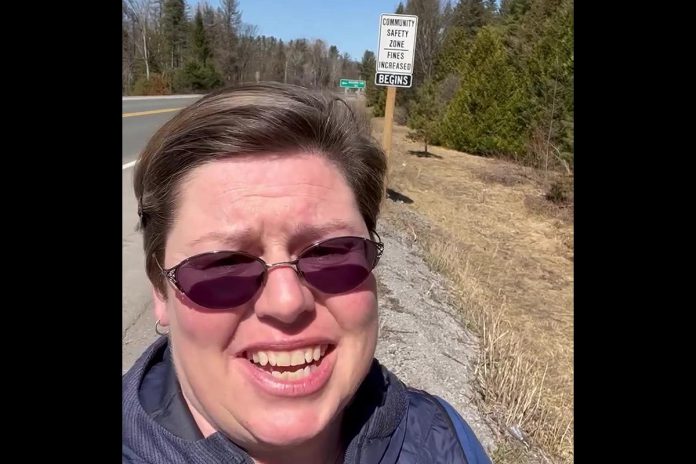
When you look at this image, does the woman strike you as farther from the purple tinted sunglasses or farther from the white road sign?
the white road sign

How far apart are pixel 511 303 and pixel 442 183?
26.3ft

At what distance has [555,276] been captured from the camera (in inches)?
342

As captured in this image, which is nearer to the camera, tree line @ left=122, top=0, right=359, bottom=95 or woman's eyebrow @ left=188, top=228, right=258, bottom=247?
woman's eyebrow @ left=188, top=228, right=258, bottom=247

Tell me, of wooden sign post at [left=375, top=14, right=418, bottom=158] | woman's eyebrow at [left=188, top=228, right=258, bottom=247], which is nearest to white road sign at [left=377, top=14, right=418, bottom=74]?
wooden sign post at [left=375, top=14, right=418, bottom=158]

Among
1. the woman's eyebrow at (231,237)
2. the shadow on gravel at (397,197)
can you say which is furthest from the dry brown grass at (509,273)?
the woman's eyebrow at (231,237)

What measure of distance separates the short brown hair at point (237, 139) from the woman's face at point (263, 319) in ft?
0.12

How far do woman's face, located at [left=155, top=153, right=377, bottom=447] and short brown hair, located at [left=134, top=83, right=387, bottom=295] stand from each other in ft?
0.12

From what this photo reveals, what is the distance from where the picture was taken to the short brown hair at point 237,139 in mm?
1142

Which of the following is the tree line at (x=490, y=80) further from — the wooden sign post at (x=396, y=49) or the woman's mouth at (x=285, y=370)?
the woman's mouth at (x=285, y=370)

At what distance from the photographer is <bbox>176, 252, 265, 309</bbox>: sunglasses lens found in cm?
109

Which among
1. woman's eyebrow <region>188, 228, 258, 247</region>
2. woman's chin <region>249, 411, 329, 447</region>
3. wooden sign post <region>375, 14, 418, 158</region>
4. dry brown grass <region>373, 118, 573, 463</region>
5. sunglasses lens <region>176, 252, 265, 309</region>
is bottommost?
dry brown grass <region>373, 118, 573, 463</region>

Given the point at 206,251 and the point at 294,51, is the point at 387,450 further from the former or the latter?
the point at 294,51

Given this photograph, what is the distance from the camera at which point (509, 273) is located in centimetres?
844
